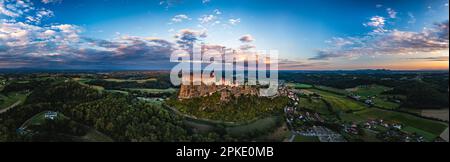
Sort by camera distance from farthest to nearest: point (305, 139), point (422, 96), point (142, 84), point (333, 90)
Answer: point (142, 84)
point (333, 90)
point (422, 96)
point (305, 139)

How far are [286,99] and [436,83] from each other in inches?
186

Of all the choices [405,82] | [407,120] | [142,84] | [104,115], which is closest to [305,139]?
[407,120]

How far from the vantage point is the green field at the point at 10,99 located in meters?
8.81

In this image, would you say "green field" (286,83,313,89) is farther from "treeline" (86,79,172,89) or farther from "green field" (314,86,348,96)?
"treeline" (86,79,172,89)

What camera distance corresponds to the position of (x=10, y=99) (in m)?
9.11

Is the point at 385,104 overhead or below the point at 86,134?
overhead

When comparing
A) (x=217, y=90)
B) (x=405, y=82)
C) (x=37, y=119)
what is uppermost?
(x=405, y=82)

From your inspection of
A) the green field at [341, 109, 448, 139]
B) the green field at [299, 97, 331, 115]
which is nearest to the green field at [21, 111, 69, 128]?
the green field at [299, 97, 331, 115]

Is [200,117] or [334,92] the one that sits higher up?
[334,92]

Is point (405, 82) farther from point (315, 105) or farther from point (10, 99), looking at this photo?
point (10, 99)
